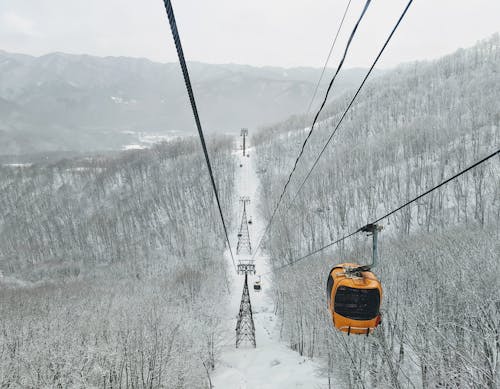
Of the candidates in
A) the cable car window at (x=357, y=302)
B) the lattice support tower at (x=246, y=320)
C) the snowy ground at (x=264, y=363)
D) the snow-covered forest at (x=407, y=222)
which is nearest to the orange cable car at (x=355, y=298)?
the cable car window at (x=357, y=302)

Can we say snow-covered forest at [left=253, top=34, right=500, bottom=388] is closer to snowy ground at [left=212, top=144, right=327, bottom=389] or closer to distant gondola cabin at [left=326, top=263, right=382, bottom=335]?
snowy ground at [left=212, top=144, right=327, bottom=389]

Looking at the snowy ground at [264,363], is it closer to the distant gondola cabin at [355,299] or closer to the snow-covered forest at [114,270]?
the snow-covered forest at [114,270]

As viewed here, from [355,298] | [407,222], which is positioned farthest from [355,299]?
[407,222]

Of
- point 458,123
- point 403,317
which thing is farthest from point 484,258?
point 458,123

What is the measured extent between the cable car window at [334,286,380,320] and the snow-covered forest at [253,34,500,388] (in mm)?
12382

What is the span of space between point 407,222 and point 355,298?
56130 mm

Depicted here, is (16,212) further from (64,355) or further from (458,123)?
(458,123)

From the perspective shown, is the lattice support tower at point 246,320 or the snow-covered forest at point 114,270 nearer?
the snow-covered forest at point 114,270

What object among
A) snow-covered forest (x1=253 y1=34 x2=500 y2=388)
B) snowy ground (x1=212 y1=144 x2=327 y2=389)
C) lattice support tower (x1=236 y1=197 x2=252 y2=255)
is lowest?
snowy ground (x1=212 y1=144 x2=327 y2=389)

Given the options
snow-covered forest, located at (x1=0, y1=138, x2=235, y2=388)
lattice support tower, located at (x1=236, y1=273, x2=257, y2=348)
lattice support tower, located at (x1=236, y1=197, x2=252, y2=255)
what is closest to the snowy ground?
lattice support tower, located at (x1=236, y1=273, x2=257, y2=348)

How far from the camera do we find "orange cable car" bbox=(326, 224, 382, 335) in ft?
25.9

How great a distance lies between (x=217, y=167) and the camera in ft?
338

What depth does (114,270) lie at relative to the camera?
80.2 m

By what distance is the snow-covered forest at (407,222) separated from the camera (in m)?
23.2
